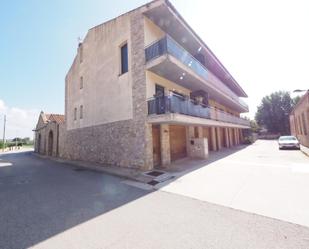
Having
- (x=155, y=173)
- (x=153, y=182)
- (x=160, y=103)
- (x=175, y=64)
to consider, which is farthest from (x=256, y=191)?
(x=175, y=64)

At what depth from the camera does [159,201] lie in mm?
5277

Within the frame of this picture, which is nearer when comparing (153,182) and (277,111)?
(153,182)

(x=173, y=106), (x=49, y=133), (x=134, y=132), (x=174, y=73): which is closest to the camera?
(x=173, y=106)

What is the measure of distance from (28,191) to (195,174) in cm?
691

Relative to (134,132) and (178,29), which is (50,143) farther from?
(178,29)

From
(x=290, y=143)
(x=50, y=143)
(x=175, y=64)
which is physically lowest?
(x=290, y=143)

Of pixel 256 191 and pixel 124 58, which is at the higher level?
pixel 124 58

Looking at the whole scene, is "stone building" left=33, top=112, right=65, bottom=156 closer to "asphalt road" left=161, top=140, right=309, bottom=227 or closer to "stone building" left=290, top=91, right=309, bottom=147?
"asphalt road" left=161, top=140, right=309, bottom=227

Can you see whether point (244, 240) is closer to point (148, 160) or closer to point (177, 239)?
point (177, 239)

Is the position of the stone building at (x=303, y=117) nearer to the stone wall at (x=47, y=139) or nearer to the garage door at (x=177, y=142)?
the garage door at (x=177, y=142)

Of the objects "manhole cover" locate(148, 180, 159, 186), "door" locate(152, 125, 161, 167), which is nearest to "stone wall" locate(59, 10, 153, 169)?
"door" locate(152, 125, 161, 167)

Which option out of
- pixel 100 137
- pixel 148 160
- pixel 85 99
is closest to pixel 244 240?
pixel 148 160

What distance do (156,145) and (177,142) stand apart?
2.68 metres

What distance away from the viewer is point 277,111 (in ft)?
139
